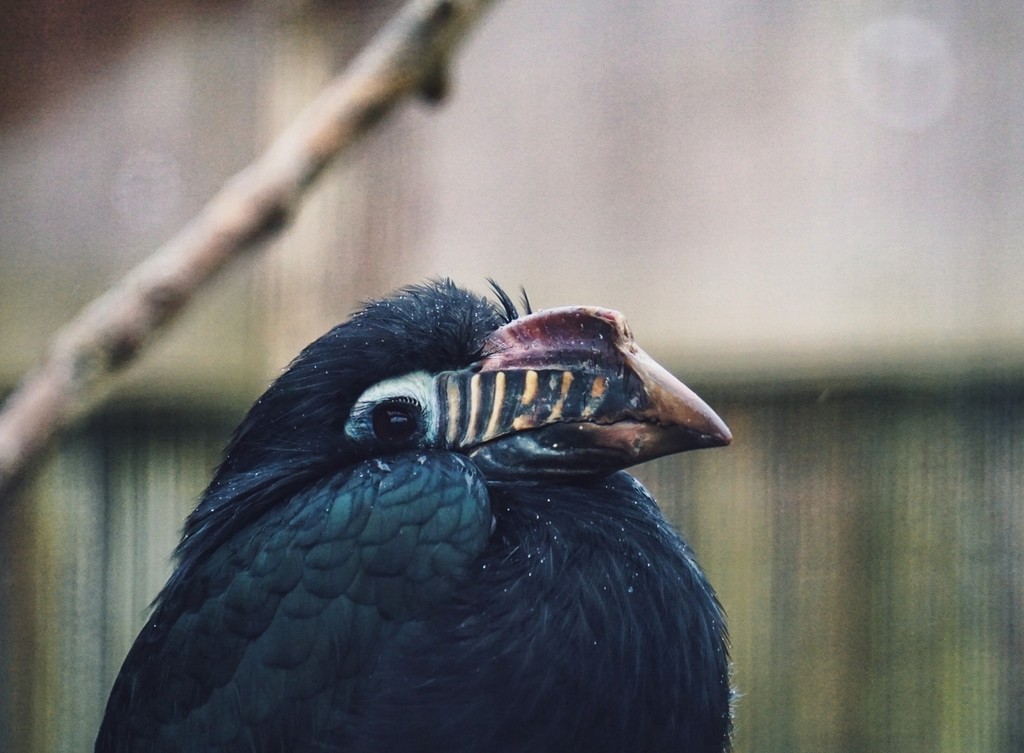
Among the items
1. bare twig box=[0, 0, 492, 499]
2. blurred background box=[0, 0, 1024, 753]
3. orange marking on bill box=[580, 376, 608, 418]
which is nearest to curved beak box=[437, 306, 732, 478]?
orange marking on bill box=[580, 376, 608, 418]

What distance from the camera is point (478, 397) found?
1.96 m

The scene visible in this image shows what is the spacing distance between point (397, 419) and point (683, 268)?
225cm

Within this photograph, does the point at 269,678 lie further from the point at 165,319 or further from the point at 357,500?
the point at 165,319

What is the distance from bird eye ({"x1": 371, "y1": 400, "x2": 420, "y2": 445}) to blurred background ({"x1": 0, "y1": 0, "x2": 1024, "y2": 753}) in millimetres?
2072

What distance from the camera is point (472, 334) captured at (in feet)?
6.60

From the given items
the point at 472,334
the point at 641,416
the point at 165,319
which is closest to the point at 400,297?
the point at 472,334

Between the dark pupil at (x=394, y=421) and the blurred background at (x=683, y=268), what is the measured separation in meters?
2.07

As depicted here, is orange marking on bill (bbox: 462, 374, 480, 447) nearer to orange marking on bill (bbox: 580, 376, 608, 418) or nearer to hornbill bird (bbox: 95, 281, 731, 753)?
hornbill bird (bbox: 95, 281, 731, 753)

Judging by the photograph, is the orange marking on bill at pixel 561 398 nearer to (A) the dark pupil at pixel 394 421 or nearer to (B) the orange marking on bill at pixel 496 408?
(B) the orange marking on bill at pixel 496 408

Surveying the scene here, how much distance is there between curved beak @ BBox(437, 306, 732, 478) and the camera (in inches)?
72.8

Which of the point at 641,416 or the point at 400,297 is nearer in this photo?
the point at 641,416

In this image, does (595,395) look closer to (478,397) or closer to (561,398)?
(561,398)

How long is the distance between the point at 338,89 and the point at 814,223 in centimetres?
184

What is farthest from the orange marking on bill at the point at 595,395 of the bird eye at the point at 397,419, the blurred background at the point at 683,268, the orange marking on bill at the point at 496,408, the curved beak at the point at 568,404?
the blurred background at the point at 683,268
